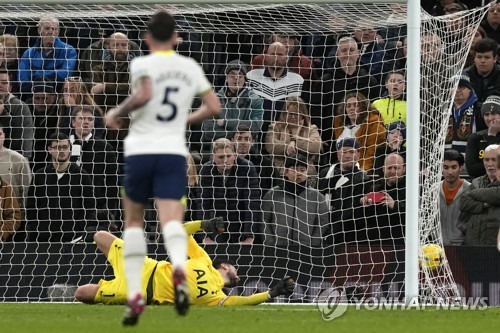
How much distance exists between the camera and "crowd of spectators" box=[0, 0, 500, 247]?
16.4 m

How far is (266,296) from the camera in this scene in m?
14.5

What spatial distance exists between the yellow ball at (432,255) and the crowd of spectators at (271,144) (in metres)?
0.79

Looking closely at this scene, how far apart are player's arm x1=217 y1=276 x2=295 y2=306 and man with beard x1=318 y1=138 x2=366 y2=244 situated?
2.11 m

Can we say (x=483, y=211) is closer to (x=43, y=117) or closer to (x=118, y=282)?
(x=118, y=282)

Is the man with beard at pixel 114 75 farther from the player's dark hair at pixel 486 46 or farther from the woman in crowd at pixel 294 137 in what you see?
the player's dark hair at pixel 486 46

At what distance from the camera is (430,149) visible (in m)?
15.9

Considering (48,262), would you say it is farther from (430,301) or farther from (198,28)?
(430,301)

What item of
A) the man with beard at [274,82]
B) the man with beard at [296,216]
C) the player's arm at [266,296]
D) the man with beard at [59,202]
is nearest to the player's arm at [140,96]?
the player's arm at [266,296]

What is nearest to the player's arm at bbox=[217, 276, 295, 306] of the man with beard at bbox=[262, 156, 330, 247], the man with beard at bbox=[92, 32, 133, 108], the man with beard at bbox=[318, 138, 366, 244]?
the man with beard at bbox=[262, 156, 330, 247]

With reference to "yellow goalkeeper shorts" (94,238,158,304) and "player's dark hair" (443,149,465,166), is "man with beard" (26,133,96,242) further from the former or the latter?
"player's dark hair" (443,149,465,166)

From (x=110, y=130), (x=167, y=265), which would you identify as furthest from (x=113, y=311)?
(x=110, y=130)

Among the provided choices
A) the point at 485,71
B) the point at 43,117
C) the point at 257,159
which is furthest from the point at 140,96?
the point at 485,71

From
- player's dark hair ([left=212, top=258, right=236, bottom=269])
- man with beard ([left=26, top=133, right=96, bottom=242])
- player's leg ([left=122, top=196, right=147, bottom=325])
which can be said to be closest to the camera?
player's leg ([left=122, top=196, right=147, bottom=325])

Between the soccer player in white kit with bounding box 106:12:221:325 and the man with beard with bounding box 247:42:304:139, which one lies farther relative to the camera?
the man with beard with bounding box 247:42:304:139
